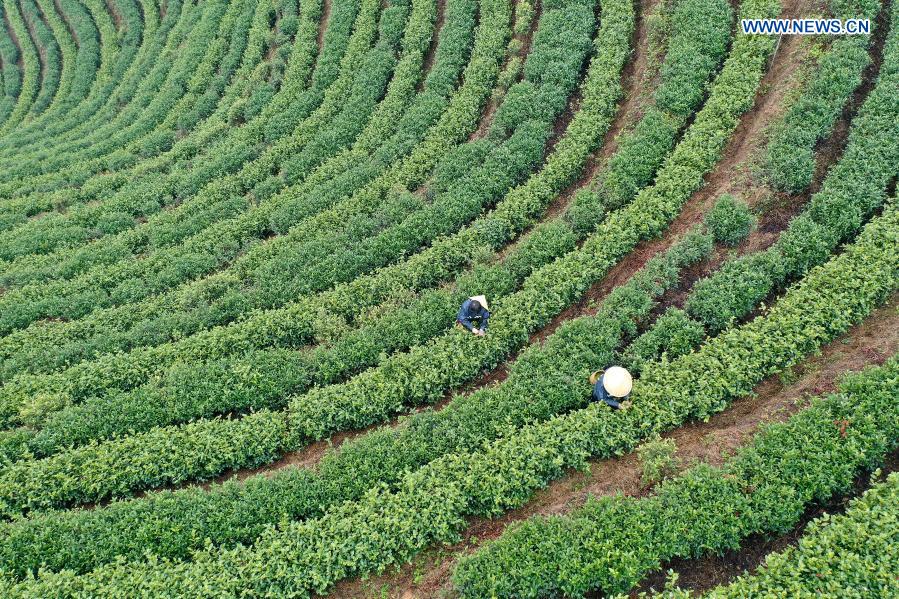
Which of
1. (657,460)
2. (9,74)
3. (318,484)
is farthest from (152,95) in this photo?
(657,460)

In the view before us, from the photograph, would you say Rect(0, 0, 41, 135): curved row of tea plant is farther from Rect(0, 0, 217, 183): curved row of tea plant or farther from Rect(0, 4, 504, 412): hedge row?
Rect(0, 4, 504, 412): hedge row

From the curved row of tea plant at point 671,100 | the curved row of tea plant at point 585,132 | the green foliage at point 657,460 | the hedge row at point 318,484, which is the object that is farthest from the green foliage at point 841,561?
the curved row of tea plant at point 585,132

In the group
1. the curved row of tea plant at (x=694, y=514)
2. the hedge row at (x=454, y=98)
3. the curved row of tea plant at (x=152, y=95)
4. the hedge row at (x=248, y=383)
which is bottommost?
the curved row of tea plant at (x=694, y=514)

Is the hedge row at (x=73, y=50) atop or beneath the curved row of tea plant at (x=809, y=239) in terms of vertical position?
atop

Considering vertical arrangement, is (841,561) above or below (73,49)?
below

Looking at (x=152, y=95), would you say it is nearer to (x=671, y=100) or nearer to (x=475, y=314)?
(x=475, y=314)

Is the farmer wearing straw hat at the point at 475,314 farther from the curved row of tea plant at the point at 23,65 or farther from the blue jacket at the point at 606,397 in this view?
the curved row of tea plant at the point at 23,65
